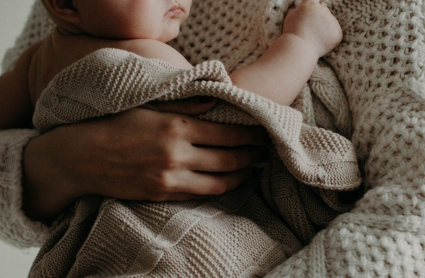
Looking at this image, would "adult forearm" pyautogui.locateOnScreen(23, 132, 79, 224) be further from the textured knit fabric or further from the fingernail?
the fingernail

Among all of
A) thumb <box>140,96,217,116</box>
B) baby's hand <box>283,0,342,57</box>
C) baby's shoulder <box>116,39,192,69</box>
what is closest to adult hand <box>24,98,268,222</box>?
thumb <box>140,96,217,116</box>

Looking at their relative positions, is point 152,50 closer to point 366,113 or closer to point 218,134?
point 218,134

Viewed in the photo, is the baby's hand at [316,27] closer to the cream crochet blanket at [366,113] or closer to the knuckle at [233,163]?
the cream crochet blanket at [366,113]

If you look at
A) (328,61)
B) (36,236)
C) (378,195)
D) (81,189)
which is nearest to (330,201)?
(378,195)

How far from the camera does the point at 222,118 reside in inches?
25.4

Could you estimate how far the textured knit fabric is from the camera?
589 mm

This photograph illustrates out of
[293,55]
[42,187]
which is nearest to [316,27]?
[293,55]

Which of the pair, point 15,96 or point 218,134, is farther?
point 15,96

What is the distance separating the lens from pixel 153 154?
64cm

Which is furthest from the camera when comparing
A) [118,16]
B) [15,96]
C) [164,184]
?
[15,96]

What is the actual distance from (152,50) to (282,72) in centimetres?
24

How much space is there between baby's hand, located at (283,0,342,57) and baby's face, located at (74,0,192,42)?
9.4 inches

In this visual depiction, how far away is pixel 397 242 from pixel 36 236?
0.63 m

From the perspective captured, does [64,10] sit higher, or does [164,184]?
[64,10]
